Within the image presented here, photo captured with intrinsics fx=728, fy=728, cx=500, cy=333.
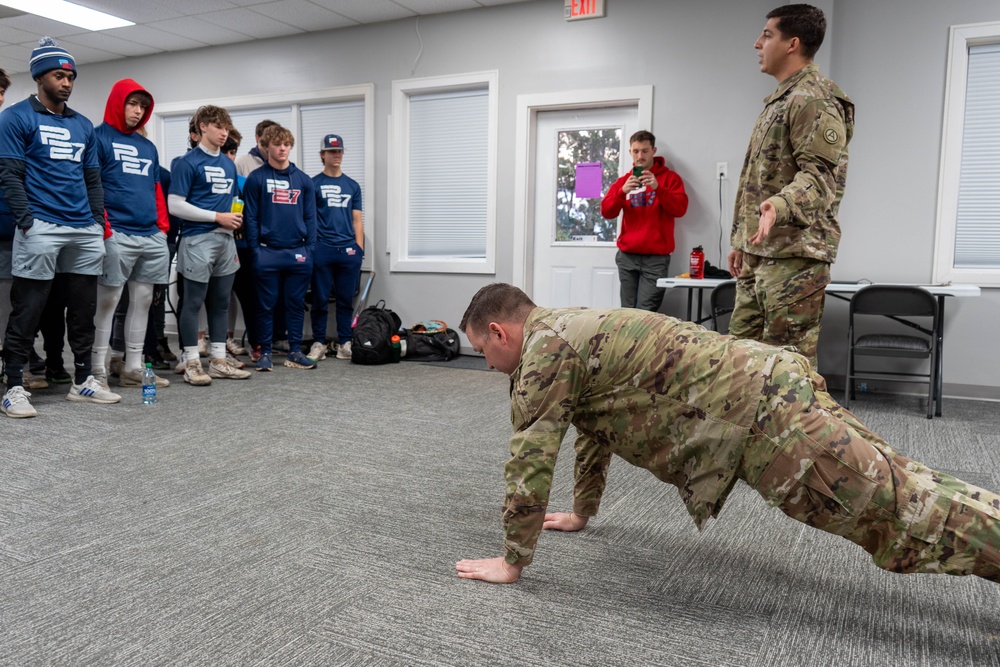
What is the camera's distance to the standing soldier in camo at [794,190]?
7.18 feet

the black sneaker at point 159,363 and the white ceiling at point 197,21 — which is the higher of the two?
the white ceiling at point 197,21

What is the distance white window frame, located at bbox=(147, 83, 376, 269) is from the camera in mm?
6312

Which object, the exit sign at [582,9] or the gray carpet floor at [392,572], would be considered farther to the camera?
the exit sign at [582,9]

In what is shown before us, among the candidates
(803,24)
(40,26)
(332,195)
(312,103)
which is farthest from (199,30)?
(803,24)

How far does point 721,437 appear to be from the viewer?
4.95 feet

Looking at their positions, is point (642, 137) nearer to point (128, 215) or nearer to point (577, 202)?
point (577, 202)

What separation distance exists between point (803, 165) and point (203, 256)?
10.9ft

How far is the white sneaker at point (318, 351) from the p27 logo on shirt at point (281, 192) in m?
1.18

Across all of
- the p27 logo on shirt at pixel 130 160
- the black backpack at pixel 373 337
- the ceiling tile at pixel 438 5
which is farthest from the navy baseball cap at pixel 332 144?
the p27 logo on shirt at pixel 130 160

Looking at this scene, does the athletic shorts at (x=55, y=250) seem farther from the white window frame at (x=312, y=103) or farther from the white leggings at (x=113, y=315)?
the white window frame at (x=312, y=103)

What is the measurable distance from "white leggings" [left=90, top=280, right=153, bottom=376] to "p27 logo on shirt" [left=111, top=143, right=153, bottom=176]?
60cm

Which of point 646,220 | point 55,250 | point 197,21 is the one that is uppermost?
point 197,21

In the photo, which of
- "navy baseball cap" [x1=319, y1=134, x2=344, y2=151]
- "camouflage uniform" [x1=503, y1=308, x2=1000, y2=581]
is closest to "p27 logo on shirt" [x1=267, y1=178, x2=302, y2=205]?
"navy baseball cap" [x1=319, y1=134, x2=344, y2=151]

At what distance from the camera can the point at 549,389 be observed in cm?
157
